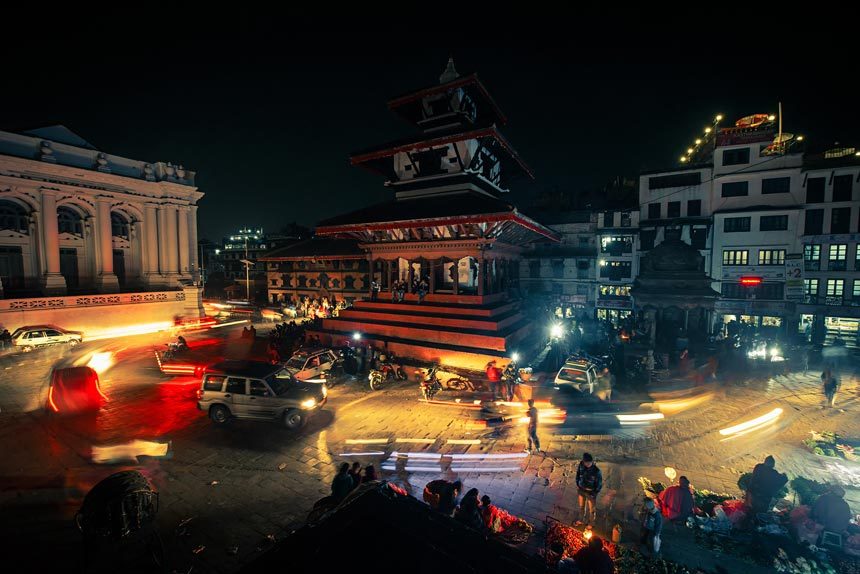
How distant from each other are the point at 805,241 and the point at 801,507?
A: 3034 centimetres

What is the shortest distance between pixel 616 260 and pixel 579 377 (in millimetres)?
22772

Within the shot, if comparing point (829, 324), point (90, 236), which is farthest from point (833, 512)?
point (90, 236)

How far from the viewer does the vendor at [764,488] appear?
7.09 meters

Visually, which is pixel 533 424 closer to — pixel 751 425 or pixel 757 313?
pixel 751 425

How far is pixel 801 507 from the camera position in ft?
23.0

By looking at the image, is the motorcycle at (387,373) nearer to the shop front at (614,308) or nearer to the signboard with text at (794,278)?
the shop front at (614,308)

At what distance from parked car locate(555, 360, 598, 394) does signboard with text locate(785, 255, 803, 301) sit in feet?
80.1

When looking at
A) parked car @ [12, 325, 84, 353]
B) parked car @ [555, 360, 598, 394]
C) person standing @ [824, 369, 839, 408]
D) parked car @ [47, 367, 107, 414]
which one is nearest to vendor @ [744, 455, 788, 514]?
parked car @ [555, 360, 598, 394]

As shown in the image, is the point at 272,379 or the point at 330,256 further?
the point at 330,256

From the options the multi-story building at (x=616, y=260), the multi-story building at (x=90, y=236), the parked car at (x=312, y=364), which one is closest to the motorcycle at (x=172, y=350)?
the parked car at (x=312, y=364)

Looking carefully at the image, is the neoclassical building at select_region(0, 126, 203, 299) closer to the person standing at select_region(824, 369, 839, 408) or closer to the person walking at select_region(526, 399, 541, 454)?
the person walking at select_region(526, 399, 541, 454)

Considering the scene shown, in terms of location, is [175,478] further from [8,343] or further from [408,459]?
[8,343]

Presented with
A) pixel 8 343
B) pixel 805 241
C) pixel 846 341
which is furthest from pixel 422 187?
pixel 846 341

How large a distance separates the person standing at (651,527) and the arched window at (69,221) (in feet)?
136
